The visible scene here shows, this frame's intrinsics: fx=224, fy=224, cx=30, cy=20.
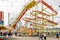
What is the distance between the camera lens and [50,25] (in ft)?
21.6

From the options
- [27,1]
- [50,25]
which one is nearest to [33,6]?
[27,1]

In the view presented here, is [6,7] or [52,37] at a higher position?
[6,7]

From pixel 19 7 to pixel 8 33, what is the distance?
0.87 meters

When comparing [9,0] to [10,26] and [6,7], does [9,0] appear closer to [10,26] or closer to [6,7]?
[6,7]

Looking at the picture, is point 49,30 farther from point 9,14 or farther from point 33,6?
point 9,14

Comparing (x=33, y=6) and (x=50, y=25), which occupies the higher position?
(x=33, y=6)

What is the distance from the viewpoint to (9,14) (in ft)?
22.2

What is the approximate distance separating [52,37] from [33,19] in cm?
78

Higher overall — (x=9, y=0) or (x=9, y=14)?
(x=9, y=0)

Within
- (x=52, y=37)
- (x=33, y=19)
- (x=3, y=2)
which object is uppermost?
(x=3, y=2)

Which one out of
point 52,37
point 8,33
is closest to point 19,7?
point 8,33

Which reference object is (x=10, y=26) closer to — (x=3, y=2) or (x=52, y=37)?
(x=3, y=2)

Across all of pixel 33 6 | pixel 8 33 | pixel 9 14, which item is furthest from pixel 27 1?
pixel 8 33

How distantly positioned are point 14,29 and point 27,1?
92 cm
